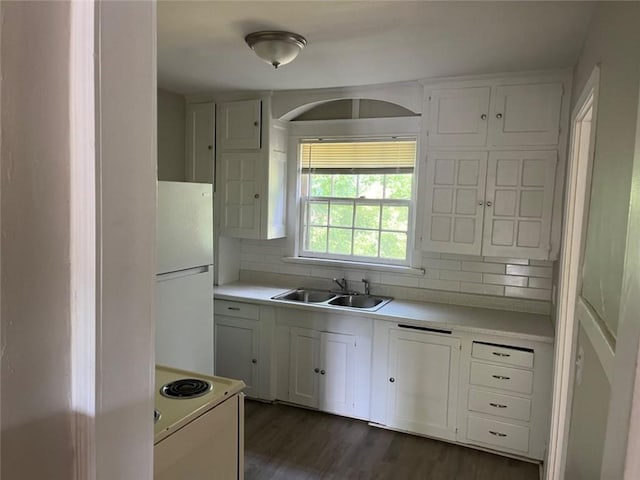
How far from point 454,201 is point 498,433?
151 centimetres

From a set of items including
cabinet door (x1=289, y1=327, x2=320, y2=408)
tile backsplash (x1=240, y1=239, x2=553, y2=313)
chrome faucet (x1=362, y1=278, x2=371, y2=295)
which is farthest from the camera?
chrome faucet (x1=362, y1=278, x2=371, y2=295)

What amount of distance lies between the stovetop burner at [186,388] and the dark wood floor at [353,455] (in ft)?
4.09

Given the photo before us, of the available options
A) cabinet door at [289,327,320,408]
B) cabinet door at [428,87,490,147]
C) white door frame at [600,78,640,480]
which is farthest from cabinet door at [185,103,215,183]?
white door frame at [600,78,640,480]

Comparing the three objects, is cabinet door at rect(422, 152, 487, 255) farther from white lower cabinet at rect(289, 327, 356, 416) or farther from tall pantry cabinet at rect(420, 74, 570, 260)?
white lower cabinet at rect(289, 327, 356, 416)

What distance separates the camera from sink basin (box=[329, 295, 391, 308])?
11.9ft

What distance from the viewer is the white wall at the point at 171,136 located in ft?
12.4

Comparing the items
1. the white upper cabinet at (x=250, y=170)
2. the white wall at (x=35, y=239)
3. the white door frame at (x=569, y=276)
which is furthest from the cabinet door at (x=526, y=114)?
the white wall at (x=35, y=239)

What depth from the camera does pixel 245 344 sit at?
362cm

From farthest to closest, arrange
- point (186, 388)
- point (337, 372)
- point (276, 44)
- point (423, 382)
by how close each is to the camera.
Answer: point (337, 372), point (423, 382), point (276, 44), point (186, 388)

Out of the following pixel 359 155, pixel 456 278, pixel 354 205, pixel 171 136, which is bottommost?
pixel 456 278

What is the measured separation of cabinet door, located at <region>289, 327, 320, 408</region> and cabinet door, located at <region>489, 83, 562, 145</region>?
6.13 feet

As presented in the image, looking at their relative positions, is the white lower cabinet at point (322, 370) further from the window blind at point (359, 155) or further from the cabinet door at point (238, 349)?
the window blind at point (359, 155)

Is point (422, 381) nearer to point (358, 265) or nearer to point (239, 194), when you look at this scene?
point (358, 265)

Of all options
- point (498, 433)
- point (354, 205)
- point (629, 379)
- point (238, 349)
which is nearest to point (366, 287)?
point (354, 205)
